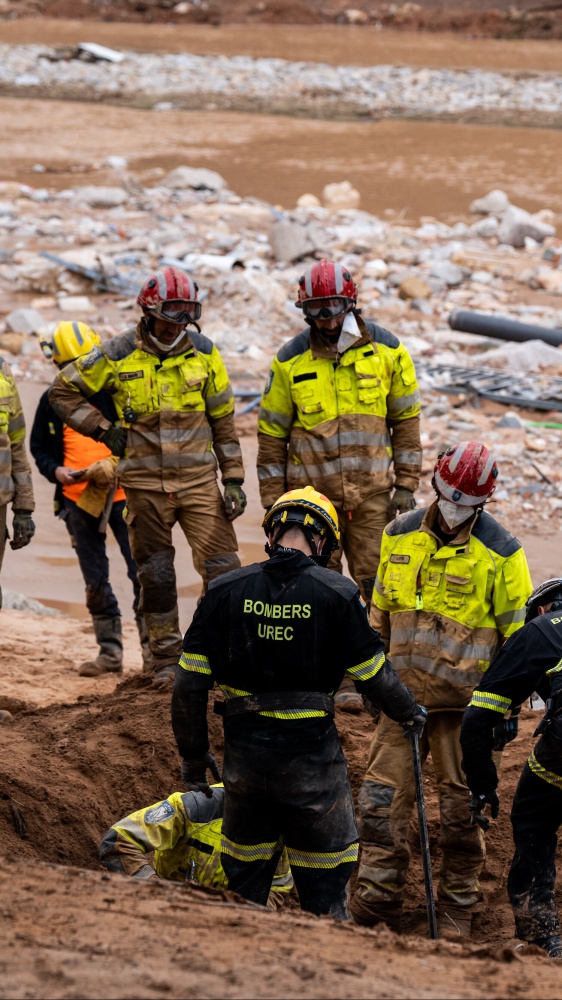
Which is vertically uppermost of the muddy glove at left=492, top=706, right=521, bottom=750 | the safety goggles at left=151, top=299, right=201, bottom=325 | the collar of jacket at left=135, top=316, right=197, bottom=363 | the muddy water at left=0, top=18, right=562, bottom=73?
the muddy water at left=0, top=18, right=562, bottom=73

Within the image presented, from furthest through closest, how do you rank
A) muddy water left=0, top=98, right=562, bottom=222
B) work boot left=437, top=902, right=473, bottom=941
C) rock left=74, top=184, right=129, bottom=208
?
1. muddy water left=0, top=98, right=562, bottom=222
2. rock left=74, top=184, right=129, bottom=208
3. work boot left=437, top=902, right=473, bottom=941

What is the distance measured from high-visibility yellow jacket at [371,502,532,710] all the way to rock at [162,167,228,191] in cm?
2038

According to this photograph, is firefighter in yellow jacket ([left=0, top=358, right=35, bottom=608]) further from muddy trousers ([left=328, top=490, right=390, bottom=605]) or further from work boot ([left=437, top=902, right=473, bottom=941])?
work boot ([left=437, top=902, right=473, bottom=941])

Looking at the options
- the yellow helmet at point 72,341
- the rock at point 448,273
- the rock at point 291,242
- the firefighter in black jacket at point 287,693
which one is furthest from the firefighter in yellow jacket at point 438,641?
the rock at point 291,242

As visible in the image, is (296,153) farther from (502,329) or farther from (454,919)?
(454,919)

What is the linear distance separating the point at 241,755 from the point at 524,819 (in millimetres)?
1201

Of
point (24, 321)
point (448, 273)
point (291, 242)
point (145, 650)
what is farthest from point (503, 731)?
point (291, 242)

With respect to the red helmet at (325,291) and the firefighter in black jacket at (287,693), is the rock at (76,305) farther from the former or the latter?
the firefighter in black jacket at (287,693)

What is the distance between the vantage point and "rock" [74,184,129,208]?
22891 mm

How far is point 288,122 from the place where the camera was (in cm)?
3562

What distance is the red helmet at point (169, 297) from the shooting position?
6809mm

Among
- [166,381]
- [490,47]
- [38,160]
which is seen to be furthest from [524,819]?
[490,47]

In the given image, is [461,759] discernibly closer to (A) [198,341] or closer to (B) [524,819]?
(B) [524,819]

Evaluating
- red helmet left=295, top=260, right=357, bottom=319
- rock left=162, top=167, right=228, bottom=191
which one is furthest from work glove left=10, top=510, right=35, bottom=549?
rock left=162, top=167, right=228, bottom=191
